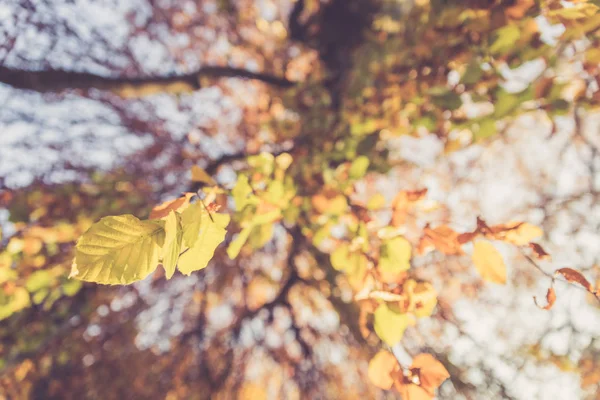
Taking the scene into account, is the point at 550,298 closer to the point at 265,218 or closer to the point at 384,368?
the point at 384,368

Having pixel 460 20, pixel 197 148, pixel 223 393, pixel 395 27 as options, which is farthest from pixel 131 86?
pixel 223 393

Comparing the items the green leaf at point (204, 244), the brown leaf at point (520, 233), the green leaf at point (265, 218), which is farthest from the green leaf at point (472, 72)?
the green leaf at point (204, 244)

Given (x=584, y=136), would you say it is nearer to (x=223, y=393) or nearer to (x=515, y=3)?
(x=515, y=3)

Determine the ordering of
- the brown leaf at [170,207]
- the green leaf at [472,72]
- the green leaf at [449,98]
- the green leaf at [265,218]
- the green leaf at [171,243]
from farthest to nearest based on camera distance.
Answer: the green leaf at [449,98] < the green leaf at [472,72] < the green leaf at [265,218] < the brown leaf at [170,207] < the green leaf at [171,243]

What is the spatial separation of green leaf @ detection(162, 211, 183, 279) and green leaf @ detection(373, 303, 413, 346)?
0.73 meters

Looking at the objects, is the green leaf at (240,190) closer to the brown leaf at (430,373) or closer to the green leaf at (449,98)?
the brown leaf at (430,373)

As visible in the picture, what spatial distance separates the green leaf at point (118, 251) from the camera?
1.90ft

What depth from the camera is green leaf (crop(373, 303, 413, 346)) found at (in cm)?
98

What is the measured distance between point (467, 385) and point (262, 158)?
3.82 meters

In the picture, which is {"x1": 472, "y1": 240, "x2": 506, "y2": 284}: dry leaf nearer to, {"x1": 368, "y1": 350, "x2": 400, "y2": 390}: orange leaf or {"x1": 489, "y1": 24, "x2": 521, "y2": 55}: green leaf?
{"x1": 368, "y1": 350, "x2": 400, "y2": 390}: orange leaf

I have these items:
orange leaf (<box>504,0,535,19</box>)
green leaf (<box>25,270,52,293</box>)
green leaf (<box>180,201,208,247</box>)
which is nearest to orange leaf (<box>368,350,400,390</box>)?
green leaf (<box>180,201,208,247</box>)

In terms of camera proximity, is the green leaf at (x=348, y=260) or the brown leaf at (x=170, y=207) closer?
the brown leaf at (x=170, y=207)

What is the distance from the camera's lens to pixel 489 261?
1042 millimetres

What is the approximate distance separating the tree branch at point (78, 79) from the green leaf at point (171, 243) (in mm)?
1557
